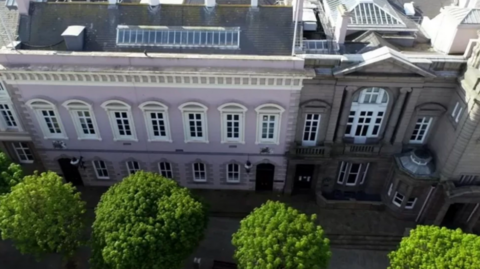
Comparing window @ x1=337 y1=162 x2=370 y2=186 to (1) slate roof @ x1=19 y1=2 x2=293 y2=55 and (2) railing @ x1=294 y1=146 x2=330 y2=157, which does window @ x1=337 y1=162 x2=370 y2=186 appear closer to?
(2) railing @ x1=294 y1=146 x2=330 y2=157

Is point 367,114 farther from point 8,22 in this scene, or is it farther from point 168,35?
point 8,22

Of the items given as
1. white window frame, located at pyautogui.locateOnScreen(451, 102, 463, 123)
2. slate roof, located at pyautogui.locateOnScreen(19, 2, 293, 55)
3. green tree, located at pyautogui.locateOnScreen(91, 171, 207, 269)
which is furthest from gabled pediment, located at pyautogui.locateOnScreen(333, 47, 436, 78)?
green tree, located at pyautogui.locateOnScreen(91, 171, 207, 269)

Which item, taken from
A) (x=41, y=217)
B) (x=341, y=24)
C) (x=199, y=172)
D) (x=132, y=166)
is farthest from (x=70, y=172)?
(x=341, y=24)

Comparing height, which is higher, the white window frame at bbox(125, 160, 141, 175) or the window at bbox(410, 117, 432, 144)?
the window at bbox(410, 117, 432, 144)

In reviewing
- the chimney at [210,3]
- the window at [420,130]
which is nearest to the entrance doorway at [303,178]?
the window at [420,130]

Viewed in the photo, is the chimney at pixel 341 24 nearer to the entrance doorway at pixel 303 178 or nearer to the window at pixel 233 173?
the entrance doorway at pixel 303 178

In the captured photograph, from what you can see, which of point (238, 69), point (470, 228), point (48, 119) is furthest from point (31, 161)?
point (470, 228)
